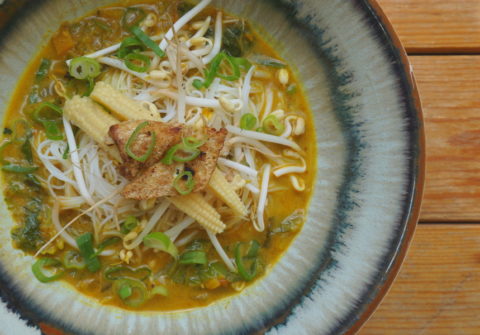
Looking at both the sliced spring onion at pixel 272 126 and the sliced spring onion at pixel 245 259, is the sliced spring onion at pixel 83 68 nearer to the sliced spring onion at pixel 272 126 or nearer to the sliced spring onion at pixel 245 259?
the sliced spring onion at pixel 272 126

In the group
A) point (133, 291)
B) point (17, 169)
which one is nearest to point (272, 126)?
point (133, 291)

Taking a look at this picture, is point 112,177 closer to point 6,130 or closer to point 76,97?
point 76,97

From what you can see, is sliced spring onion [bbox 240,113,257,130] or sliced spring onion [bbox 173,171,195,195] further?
sliced spring onion [bbox 240,113,257,130]

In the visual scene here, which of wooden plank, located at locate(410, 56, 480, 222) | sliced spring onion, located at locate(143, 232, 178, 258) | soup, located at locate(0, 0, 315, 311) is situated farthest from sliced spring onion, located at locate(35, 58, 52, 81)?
wooden plank, located at locate(410, 56, 480, 222)

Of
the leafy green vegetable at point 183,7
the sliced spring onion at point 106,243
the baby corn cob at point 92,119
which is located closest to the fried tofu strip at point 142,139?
the baby corn cob at point 92,119

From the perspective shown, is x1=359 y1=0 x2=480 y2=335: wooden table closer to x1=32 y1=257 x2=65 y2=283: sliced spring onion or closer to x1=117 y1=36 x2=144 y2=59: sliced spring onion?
x1=117 y1=36 x2=144 y2=59: sliced spring onion

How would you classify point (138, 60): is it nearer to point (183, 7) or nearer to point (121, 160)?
point (183, 7)

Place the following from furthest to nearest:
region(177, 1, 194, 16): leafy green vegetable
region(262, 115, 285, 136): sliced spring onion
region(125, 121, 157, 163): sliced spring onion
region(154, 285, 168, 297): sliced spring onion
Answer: region(177, 1, 194, 16): leafy green vegetable → region(262, 115, 285, 136): sliced spring onion → region(154, 285, 168, 297): sliced spring onion → region(125, 121, 157, 163): sliced spring onion
